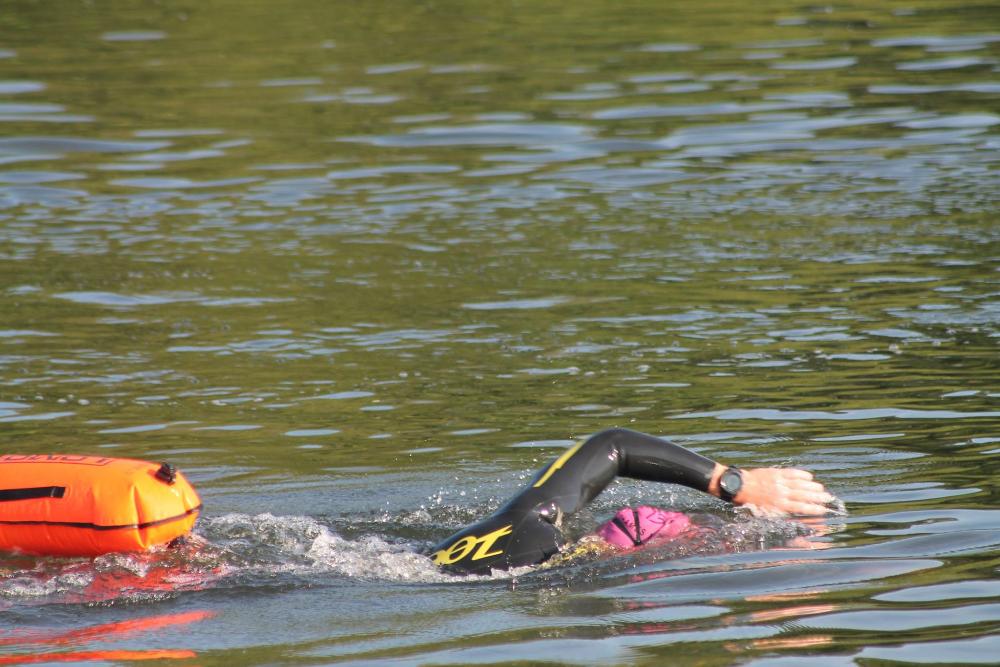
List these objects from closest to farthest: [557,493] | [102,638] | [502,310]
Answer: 1. [102,638]
2. [557,493]
3. [502,310]

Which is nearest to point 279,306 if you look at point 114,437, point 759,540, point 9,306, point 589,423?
point 9,306

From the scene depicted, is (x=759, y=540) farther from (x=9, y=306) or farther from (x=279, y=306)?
(x=9, y=306)

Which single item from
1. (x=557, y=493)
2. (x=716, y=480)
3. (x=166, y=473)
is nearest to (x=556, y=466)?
(x=557, y=493)

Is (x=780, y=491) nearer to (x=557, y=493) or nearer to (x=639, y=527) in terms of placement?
(x=639, y=527)

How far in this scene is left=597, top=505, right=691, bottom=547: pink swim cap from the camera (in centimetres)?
656

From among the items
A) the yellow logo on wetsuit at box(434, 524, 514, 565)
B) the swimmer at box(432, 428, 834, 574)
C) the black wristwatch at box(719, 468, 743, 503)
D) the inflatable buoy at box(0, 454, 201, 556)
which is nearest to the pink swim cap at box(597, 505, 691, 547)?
the swimmer at box(432, 428, 834, 574)

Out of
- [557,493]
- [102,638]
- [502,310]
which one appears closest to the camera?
[102,638]

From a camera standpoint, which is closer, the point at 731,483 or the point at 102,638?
the point at 102,638

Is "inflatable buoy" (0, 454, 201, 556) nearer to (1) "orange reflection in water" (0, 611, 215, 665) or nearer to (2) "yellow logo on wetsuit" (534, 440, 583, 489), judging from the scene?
(1) "orange reflection in water" (0, 611, 215, 665)

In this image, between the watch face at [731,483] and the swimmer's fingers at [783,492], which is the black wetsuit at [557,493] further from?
the swimmer's fingers at [783,492]

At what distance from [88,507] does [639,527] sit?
233cm

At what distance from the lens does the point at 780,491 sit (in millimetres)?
6539

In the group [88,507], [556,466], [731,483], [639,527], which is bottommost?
[639,527]

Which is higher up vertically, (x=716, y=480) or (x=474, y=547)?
(x=716, y=480)
